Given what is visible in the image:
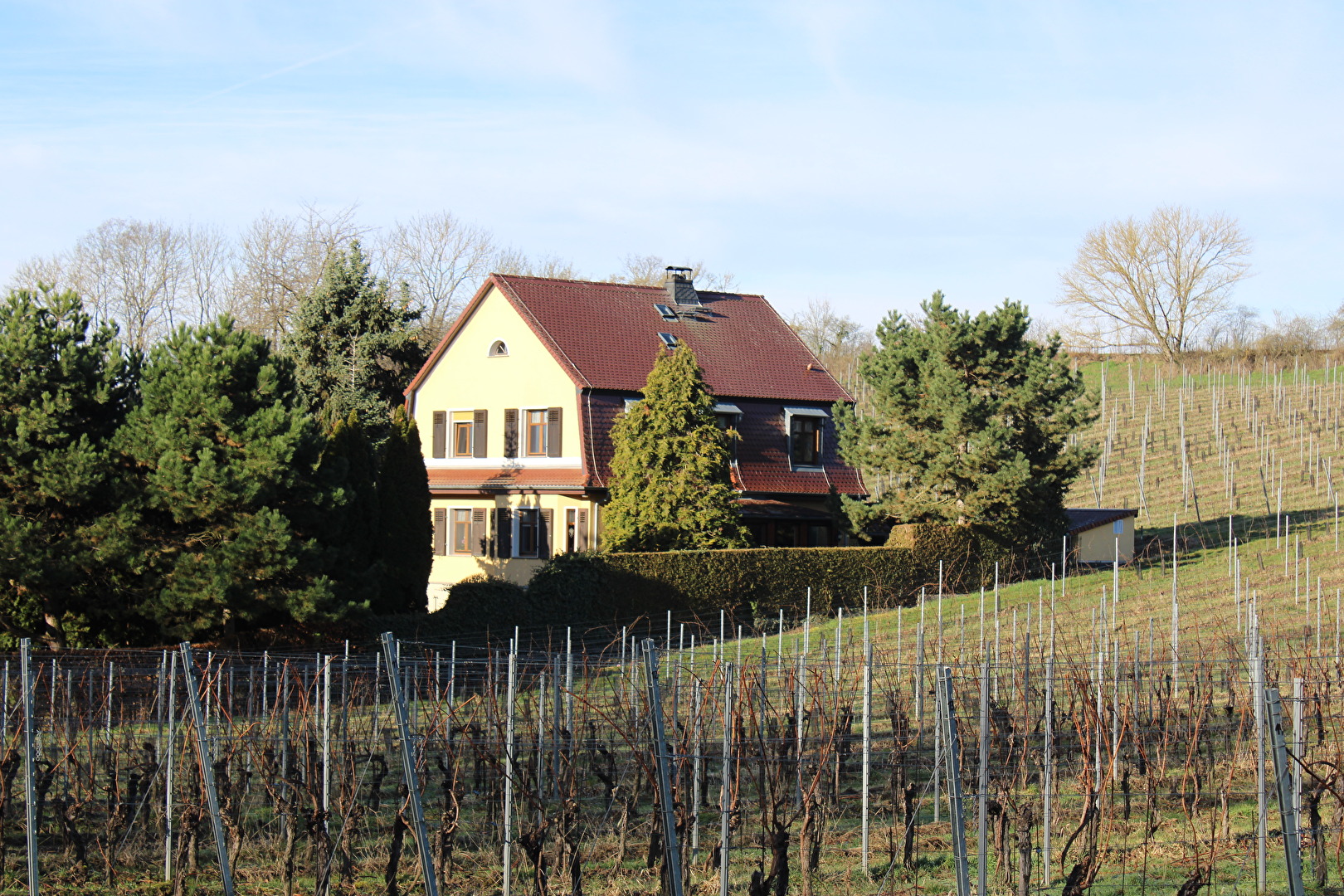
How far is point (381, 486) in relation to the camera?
2491cm

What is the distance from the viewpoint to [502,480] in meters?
31.3

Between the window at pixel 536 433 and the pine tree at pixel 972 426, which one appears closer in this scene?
the pine tree at pixel 972 426

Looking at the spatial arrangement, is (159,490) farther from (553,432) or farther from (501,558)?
(501,558)

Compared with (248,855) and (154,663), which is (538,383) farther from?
(248,855)

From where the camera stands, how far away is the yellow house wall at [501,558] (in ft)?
98.7

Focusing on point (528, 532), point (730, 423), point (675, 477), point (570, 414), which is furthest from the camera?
point (730, 423)

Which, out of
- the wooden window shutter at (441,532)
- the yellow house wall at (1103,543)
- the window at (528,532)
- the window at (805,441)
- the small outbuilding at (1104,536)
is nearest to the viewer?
the small outbuilding at (1104,536)

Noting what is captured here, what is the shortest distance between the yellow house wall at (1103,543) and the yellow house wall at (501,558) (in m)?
11.2

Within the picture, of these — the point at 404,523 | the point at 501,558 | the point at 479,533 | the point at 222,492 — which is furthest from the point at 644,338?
the point at 222,492

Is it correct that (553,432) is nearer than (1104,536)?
No

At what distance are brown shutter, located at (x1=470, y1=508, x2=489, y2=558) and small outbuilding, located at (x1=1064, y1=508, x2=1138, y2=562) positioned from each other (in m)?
13.7

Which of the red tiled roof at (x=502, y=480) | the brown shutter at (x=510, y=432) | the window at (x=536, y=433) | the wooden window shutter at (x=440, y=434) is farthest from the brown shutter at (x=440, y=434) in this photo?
the window at (x=536, y=433)

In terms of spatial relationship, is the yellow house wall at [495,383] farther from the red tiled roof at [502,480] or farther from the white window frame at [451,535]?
the white window frame at [451,535]

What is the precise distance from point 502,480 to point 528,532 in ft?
4.76
